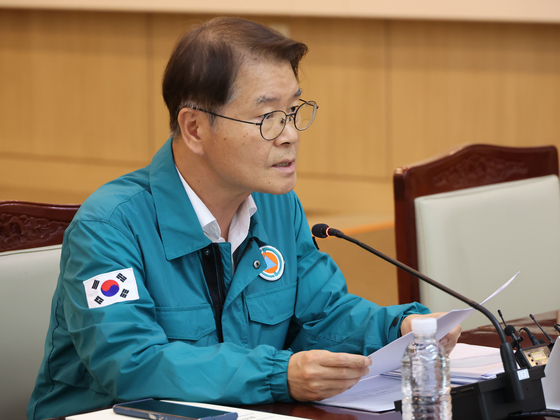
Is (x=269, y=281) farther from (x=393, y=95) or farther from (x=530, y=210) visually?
(x=393, y=95)

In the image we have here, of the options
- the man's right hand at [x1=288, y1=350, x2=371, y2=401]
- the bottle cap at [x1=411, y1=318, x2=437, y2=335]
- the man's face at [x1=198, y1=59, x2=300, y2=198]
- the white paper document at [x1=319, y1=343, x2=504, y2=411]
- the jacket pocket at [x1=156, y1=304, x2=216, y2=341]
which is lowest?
the white paper document at [x1=319, y1=343, x2=504, y2=411]

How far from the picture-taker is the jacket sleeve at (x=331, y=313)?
1423 millimetres

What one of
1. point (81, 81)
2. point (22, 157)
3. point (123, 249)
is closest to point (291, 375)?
point (123, 249)

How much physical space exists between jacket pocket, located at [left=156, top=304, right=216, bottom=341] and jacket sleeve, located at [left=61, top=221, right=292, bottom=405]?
5 cm

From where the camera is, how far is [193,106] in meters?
1.39

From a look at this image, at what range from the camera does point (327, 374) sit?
3.59 feet

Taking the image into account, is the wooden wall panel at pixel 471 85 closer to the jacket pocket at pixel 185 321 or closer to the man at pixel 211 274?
the man at pixel 211 274

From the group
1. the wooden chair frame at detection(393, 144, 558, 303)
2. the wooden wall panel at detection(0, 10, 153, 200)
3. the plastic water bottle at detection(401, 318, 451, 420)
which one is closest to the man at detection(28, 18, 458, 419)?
the plastic water bottle at detection(401, 318, 451, 420)

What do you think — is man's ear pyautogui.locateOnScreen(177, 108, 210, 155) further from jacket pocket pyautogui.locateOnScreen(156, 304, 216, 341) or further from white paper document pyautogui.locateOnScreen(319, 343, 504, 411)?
white paper document pyautogui.locateOnScreen(319, 343, 504, 411)

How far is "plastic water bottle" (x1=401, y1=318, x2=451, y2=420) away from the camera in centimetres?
92

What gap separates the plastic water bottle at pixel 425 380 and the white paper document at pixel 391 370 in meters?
0.08

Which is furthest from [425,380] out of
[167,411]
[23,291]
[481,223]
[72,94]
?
[72,94]

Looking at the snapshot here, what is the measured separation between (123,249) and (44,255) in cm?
31

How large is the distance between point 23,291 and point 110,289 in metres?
0.33
